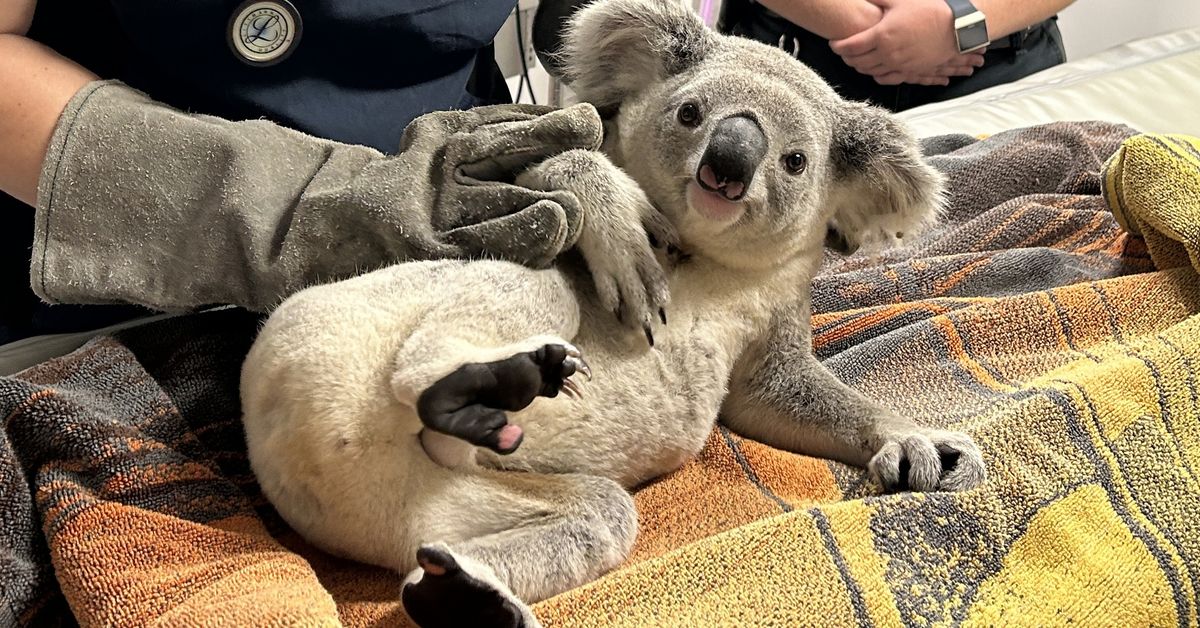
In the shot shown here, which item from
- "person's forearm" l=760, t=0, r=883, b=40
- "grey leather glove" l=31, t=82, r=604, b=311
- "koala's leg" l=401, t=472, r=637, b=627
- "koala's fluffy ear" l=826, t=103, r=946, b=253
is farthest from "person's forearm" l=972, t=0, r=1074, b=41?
"koala's leg" l=401, t=472, r=637, b=627

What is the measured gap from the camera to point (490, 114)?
3.27 ft

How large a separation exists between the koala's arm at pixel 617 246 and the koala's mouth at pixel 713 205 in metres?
0.06

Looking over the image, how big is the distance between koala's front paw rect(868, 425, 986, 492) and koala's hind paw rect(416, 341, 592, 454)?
0.44 meters

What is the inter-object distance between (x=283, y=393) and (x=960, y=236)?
1409 mm

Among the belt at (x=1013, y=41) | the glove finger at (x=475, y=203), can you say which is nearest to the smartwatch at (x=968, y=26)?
the belt at (x=1013, y=41)

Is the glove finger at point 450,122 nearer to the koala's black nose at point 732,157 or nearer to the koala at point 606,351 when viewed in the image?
the koala at point 606,351

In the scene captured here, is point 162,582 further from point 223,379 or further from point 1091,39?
point 1091,39

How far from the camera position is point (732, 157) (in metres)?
0.85

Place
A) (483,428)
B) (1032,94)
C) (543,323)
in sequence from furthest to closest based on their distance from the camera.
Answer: (1032,94), (543,323), (483,428)

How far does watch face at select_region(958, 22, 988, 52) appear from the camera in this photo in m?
2.22

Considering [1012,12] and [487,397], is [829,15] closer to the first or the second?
[1012,12]

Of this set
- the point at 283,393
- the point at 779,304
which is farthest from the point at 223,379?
the point at 779,304

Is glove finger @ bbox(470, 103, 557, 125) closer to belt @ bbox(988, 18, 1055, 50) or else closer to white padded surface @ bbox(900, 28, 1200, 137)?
white padded surface @ bbox(900, 28, 1200, 137)

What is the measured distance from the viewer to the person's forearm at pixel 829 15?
212 centimetres
